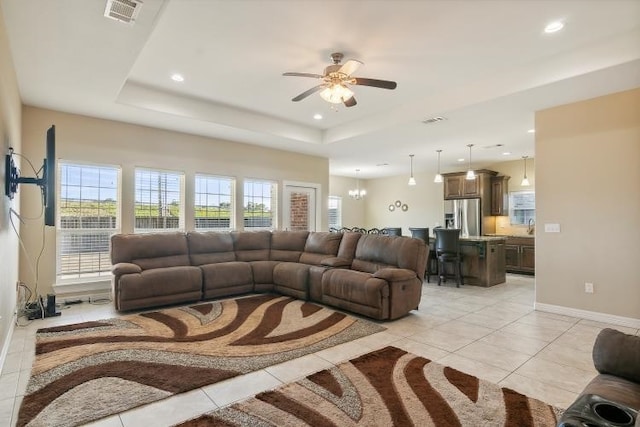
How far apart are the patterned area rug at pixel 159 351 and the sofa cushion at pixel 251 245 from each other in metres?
1.32

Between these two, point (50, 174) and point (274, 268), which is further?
point (274, 268)

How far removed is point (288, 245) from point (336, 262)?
1.39m

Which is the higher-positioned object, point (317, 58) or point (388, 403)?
point (317, 58)

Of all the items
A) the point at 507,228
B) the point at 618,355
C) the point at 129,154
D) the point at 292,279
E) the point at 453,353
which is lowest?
the point at 453,353

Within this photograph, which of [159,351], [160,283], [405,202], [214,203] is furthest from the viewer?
[405,202]

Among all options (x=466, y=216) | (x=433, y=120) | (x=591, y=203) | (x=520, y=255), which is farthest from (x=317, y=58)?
(x=520, y=255)

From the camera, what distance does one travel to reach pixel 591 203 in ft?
13.5

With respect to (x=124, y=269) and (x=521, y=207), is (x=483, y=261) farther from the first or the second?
(x=124, y=269)

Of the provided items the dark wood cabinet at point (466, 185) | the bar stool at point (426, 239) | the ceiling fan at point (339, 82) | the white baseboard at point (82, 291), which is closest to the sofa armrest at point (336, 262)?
the ceiling fan at point (339, 82)

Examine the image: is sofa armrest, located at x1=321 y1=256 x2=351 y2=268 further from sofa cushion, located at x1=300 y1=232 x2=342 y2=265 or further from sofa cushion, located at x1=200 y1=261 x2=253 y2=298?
sofa cushion, located at x1=200 y1=261 x2=253 y2=298

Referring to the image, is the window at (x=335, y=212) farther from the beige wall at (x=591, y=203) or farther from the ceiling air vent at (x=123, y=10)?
the ceiling air vent at (x=123, y=10)

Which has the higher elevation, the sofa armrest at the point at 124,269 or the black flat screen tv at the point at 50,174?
the black flat screen tv at the point at 50,174

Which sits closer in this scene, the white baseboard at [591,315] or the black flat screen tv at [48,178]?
the black flat screen tv at [48,178]

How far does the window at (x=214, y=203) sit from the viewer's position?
20.1 feet
